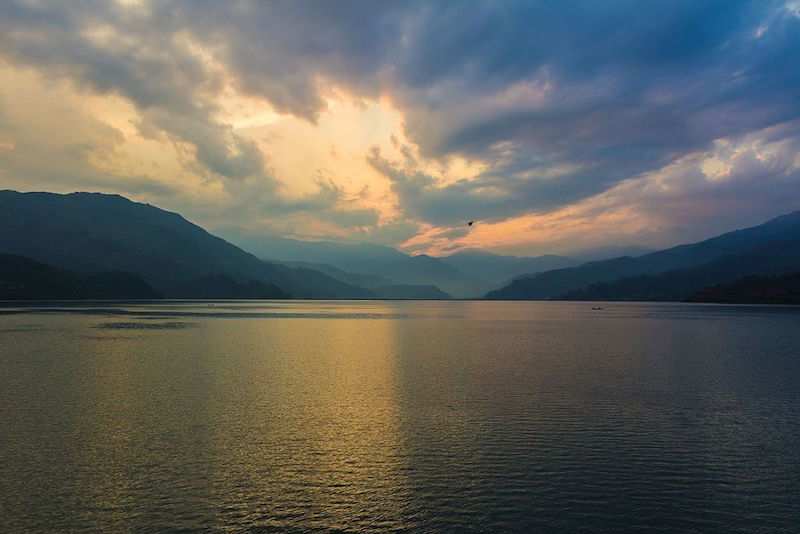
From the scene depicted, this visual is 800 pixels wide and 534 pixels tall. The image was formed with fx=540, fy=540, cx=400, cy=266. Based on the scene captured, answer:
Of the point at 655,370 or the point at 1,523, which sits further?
the point at 655,370

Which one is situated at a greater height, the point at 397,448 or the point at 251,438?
the point at 251,438

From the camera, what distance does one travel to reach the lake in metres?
24.8

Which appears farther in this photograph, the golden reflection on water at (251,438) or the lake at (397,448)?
the golden reflection on water at (251,438)

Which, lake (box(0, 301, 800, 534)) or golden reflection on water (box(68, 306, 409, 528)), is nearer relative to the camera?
lake (box(0, 301, 800, 534))

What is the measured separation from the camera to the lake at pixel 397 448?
81.3 ft

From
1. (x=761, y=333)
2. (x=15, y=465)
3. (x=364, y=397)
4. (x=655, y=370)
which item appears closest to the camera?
(x=15, y=465)

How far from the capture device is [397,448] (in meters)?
35.4

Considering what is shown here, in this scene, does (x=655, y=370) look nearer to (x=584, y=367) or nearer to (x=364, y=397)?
(x=584, y=367)

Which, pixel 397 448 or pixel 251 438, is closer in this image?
pixel 397 448

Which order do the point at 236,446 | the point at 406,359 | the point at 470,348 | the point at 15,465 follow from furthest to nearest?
the point at 470,348 < the point at 406,359 < the point at 236,446 < the point at 15,465

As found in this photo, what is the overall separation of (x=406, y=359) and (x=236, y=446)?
50584 mm

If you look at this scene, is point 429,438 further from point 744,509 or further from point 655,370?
point 655,370

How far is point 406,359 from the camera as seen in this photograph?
84.6 metres

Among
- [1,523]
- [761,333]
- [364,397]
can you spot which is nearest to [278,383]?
[364,397]
